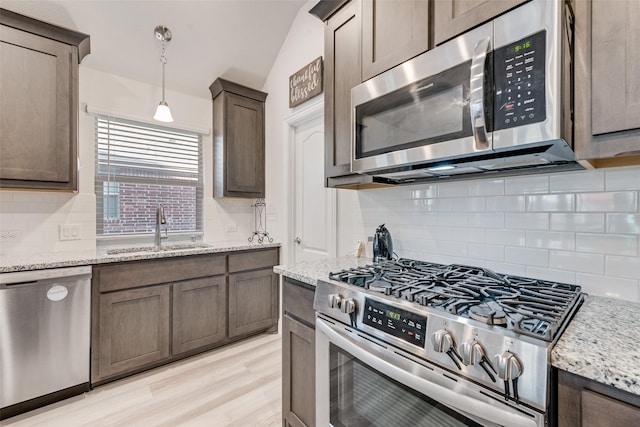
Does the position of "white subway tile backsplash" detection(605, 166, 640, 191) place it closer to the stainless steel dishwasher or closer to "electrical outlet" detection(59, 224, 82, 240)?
the stainless steel dishwasher

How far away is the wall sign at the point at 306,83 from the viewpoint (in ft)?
8.14

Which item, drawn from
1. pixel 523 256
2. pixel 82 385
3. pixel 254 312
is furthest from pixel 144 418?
pixel 523 256

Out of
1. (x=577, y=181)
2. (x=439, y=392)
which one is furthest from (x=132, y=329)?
(x=577, y=181)

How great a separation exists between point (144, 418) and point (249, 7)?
3.25m

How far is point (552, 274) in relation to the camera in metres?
1.23

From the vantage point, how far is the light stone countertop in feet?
1.95

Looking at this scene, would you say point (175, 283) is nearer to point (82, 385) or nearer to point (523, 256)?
point (82, 385)

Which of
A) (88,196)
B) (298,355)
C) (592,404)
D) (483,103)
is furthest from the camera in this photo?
(88,196)

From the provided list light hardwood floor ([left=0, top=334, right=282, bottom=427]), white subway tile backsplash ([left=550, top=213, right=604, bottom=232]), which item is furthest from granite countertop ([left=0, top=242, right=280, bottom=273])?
white subway tile backsplash ([left=550, top=213, right=604, bottom=232])

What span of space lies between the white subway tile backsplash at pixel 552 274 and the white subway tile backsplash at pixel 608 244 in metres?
0.11

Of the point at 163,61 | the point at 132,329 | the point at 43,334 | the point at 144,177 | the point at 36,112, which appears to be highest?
the point at 163,61

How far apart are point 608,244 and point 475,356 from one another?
0.83 metres

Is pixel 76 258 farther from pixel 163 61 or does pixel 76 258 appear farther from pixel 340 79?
pixel 340 79

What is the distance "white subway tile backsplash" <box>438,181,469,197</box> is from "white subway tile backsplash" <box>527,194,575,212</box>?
0.94 ft
